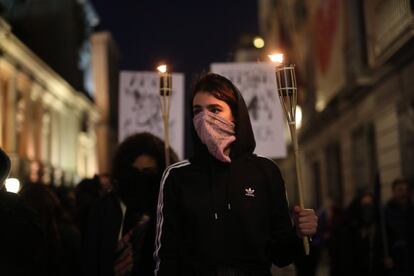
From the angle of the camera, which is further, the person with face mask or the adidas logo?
the person with face mask

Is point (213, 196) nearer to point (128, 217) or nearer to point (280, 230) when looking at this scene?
point (280, 230)

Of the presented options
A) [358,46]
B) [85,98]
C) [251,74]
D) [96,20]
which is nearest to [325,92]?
[358,46]

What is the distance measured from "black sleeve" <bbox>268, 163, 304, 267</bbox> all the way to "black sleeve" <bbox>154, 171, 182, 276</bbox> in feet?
1.44

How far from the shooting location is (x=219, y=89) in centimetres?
334

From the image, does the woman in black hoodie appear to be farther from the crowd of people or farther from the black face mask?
the black face mask

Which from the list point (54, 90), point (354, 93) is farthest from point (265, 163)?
point (54, 90)

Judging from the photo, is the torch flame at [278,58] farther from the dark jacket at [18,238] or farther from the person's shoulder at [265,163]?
the dark jacket at [18,238]

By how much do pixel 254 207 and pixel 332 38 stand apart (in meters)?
21.2

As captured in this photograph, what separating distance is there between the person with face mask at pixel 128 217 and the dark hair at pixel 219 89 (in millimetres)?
1369

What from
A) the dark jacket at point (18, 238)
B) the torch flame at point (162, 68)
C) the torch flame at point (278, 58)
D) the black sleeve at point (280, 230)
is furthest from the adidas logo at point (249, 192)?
the torch flame at point (162, 68)

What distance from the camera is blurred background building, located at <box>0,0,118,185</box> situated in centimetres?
2939

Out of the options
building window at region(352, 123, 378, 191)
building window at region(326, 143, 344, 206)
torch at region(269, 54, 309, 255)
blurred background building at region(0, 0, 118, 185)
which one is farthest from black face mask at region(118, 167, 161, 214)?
blurred background building at region(0, 0, 118, 185)

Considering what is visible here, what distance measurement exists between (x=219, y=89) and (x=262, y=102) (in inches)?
219

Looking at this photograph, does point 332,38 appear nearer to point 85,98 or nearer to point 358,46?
point 358,46
